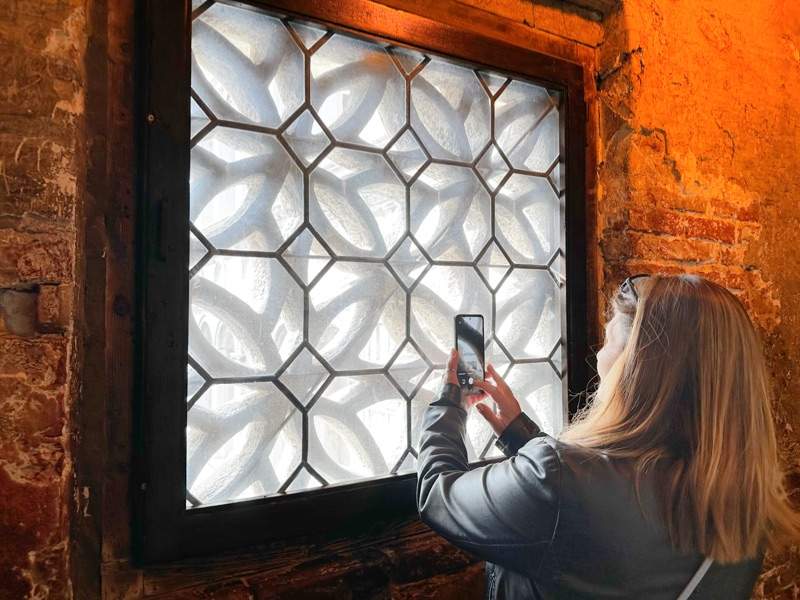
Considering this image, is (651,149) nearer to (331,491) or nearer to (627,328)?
(627,328)

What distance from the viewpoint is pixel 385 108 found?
1286 millimetres

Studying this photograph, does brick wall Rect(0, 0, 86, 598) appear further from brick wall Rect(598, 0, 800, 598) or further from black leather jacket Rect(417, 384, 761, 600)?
brick wall Rect(598, 0, 800, 598)

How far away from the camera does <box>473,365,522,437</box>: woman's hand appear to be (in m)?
1.25

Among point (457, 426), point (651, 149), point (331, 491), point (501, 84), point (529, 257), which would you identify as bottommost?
point (331, 491)

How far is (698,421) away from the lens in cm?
92

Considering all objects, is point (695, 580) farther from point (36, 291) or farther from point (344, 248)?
point (36, 291)

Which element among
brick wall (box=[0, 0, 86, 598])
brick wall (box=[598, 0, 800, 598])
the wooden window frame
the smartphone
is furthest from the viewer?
brick wall (box=[598, 0, 800, 598])

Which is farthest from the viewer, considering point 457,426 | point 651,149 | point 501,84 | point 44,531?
point 651,149

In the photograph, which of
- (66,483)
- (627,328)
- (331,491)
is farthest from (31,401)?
(627,328)

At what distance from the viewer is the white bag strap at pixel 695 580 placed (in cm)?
88

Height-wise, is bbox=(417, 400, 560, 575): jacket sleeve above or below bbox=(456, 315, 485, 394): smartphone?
below

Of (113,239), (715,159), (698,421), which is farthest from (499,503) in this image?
(715,159)

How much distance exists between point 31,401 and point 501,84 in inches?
46.0

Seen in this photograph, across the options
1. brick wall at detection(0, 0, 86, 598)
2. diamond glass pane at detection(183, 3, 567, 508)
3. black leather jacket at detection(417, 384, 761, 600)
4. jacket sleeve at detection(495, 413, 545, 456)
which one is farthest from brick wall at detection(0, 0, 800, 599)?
black leather jacket at detection(417, 384, 761, 600)
